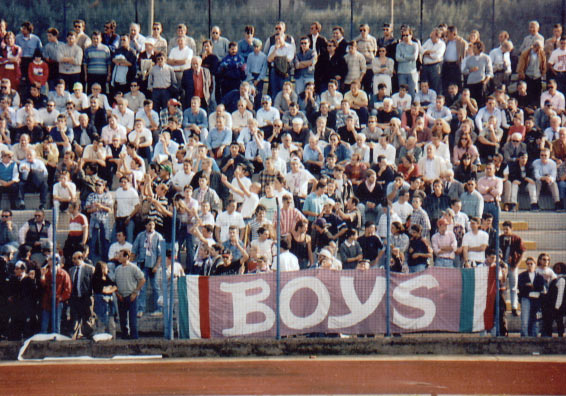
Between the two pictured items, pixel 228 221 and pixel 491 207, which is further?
pixel 491 207

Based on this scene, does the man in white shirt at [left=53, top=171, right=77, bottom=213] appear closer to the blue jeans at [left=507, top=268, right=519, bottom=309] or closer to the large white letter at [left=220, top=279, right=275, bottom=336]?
the large white letter at [left=220, top=279, right=275, bottom=336]

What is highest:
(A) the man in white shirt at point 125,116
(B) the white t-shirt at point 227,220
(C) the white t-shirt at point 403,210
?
(A) the man in white shirt at point 125,116

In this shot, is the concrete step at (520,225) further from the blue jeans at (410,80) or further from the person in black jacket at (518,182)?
the blue jeans at (410,80)

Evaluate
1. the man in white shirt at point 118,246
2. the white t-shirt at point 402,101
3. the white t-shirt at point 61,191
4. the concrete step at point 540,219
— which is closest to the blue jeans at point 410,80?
the white t-shirt at point 402,101

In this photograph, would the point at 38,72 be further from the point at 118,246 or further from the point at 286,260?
the point at 286,260

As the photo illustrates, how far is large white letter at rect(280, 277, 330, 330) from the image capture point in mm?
15289

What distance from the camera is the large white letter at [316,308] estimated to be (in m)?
15.3

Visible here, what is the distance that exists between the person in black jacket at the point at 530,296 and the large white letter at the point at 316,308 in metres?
3.00

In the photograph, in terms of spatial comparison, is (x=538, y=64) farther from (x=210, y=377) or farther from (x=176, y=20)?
(x=210, y=377)

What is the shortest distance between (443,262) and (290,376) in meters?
3.29

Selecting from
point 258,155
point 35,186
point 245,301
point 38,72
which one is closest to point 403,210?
point 245,301

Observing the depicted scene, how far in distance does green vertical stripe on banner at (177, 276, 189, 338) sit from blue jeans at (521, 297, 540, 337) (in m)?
5.12

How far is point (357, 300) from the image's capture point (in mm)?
15328

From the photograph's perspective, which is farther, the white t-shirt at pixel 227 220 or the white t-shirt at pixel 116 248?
the white t-shirt at pixel 227 220
